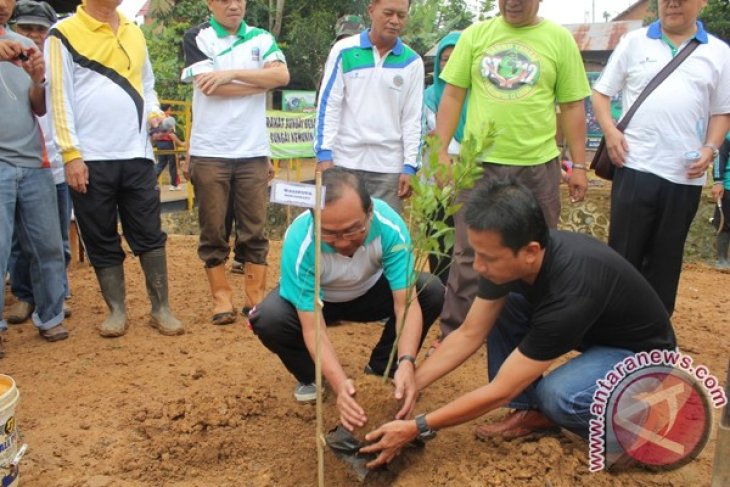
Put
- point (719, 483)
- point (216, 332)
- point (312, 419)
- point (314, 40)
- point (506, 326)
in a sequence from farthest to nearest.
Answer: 1. point (314, 40)
2. point (216, 332)
3. point (312, 419)
4. point (506, 326)
5. point (719, 483)

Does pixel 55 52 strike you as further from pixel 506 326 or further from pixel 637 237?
pixel 637 237

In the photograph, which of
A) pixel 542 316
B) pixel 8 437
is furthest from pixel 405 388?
pixel 8 437

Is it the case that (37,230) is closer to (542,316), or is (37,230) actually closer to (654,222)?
(542,316)

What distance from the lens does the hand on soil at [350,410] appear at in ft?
7.68

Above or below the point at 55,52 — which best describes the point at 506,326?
below

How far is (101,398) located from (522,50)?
2683 mm

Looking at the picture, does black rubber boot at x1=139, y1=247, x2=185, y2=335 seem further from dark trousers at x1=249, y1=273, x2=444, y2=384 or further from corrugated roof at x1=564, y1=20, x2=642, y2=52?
corrugated roof at x1=564, y1=20, x2=642, y2=52

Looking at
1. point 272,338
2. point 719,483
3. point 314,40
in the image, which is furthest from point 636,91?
point 314,40

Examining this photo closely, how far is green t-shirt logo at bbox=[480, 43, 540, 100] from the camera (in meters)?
3.30

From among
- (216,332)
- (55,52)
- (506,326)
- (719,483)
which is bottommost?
(216,332)

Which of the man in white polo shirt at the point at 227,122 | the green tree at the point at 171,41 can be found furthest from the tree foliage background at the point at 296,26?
the man in white polo shirt at the point at 227,122

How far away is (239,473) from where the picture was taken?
2.55m

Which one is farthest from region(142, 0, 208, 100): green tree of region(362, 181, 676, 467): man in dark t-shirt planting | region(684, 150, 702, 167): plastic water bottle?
region(362, 181, 676, 467): man in dark t-shirt planting

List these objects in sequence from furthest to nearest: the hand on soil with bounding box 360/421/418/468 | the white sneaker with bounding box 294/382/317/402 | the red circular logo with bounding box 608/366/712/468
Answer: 1. the white sneaker with bounding box 294/382/317/402
2. the red circular logo with bounding box 608/366/712/468
3. the hand on soil with bounding box 360/421/418/468
